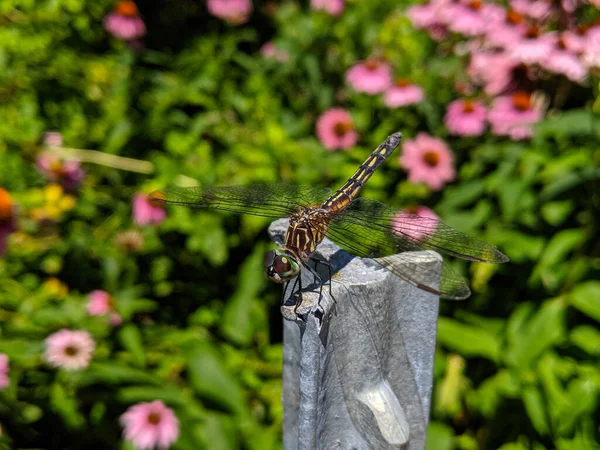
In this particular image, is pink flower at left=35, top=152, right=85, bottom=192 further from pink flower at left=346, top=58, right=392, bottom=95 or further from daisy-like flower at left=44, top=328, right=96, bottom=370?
pink flower at left=346, top=58, right=392, bottom=95

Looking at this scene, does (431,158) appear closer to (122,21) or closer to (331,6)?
(331,6)

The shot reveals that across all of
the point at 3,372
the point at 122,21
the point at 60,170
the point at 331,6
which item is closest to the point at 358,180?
the point at 3,372

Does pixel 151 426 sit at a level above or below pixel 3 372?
below

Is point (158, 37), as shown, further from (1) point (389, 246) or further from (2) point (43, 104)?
(1) point (389, 246)

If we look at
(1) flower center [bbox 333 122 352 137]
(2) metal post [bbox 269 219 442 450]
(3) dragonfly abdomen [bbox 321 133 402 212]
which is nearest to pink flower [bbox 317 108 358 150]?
(1) flower center [bbox 333 122 352 137]

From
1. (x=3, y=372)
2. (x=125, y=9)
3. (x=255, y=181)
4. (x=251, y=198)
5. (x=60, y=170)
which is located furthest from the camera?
(x=125, y=9)

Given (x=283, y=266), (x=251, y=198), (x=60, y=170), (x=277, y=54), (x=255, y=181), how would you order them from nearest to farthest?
(x=283, y=266) → (x=251, y=198) → (x=255, y=181) → (x=60, y=170) → (x=277, y=54)

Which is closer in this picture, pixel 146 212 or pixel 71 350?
pixel 71 350

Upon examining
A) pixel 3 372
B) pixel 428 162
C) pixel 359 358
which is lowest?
pixel 3 372
